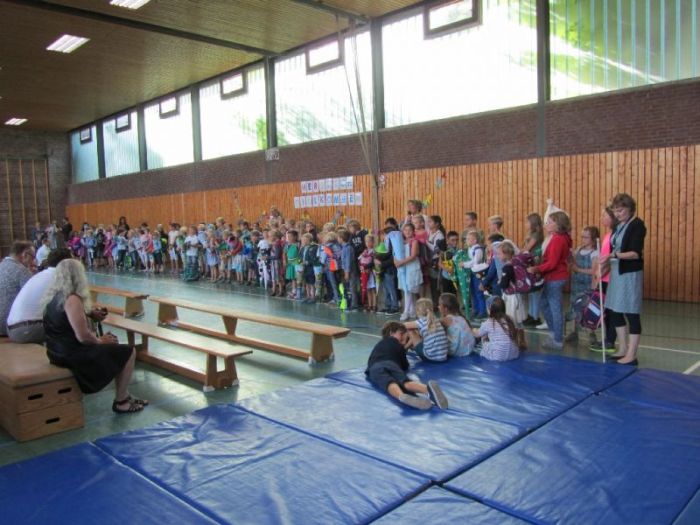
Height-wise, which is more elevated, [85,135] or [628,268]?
[85,135]

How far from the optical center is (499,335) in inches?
231

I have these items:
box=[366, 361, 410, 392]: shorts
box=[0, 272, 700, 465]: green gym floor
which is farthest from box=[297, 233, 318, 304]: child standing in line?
box=[366, 361, 410, 392]: shorts

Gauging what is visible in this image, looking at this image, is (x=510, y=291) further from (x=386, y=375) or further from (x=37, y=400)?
(x=37, y=400)

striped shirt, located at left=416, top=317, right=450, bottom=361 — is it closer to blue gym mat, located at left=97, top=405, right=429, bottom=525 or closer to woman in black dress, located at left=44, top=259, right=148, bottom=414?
blue gym mat, located at left=97, top=405, right=429, bottom=525

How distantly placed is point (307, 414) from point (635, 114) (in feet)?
26.0

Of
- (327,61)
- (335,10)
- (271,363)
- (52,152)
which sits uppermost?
(335,10)

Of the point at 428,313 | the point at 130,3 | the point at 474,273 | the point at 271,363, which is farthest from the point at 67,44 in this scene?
the point at 428,313

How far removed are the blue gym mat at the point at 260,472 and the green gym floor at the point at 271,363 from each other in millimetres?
579

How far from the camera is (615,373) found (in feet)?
17.3

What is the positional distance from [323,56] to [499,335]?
1088 cm

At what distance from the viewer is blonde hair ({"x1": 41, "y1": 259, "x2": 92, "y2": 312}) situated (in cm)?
461

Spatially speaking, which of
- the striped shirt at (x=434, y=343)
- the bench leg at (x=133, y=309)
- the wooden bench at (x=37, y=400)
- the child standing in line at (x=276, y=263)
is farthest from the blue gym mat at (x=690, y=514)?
the child standing in line at (x=276, y=263)

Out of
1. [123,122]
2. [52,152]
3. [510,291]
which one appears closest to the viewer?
[510,291]

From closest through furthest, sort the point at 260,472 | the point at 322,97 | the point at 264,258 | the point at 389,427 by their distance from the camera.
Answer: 1. the point at 260,472
2. the point at 389,427
3. the point at 264,258
4. the point at 322,97
